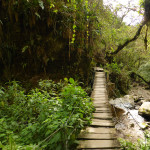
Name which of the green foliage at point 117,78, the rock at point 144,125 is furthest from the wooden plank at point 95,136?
the green foliage at point 117,78

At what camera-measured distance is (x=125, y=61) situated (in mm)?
12875

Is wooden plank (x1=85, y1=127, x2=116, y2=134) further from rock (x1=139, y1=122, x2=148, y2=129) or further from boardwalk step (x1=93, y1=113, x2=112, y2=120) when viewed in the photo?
rock (x1=139, y1=122, x2=148, y2=129)

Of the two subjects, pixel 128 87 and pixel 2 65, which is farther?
pixel 128 87

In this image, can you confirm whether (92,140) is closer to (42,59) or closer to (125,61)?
(42,59)

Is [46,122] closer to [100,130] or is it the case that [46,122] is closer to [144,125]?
[100,130]

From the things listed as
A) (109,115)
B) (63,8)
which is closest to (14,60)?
(63,8)

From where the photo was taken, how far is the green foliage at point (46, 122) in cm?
192

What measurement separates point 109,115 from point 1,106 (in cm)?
289

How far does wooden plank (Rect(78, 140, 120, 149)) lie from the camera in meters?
2.19

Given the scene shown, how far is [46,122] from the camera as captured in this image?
220cm

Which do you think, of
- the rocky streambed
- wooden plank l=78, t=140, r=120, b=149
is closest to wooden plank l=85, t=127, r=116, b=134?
wooden plank l=78, t=140, r=120, b=149

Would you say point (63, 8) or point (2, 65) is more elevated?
point (63, 8)

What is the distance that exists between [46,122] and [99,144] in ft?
3.49

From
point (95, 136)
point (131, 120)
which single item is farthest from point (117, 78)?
point (95, 136)
